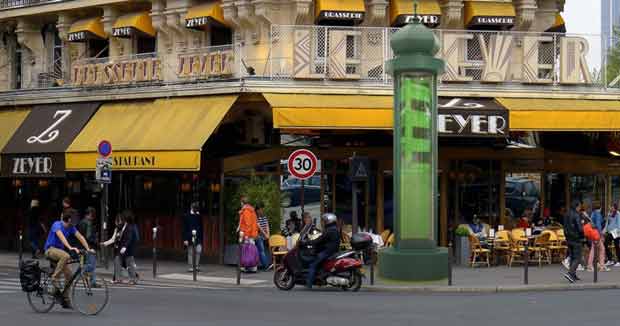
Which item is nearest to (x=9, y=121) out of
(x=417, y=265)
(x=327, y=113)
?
(x=327, y=113)

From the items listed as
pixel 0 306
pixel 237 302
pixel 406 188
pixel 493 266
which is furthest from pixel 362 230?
pixel 0 306

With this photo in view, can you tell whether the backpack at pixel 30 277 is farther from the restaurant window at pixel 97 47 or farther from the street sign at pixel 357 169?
the restaurant window at pixel 97 47

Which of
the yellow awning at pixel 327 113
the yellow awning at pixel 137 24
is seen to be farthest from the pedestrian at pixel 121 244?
the yellow awning at pixel 137 24

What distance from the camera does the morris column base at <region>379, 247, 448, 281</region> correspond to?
75.4 feet

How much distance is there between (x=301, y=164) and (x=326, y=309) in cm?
681

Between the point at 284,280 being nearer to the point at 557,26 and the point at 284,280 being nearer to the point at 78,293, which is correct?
the point at 78,293

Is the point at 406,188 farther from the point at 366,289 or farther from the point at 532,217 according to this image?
the point at 532,217

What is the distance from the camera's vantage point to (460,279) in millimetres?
24141

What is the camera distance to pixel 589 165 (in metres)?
31.7

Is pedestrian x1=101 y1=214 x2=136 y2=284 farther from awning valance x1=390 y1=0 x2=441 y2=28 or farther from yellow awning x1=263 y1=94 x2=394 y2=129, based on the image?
awning valance x1=390 y1=0 x2=441 y2=28

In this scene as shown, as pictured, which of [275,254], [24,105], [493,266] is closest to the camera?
[275,254]

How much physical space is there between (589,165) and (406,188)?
10.0 meters

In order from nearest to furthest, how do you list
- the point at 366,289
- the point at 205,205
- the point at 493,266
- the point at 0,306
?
the point at 0,306, the point at 366,289, the point at 493,266, the point at 205,205

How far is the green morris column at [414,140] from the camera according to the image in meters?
23.4
